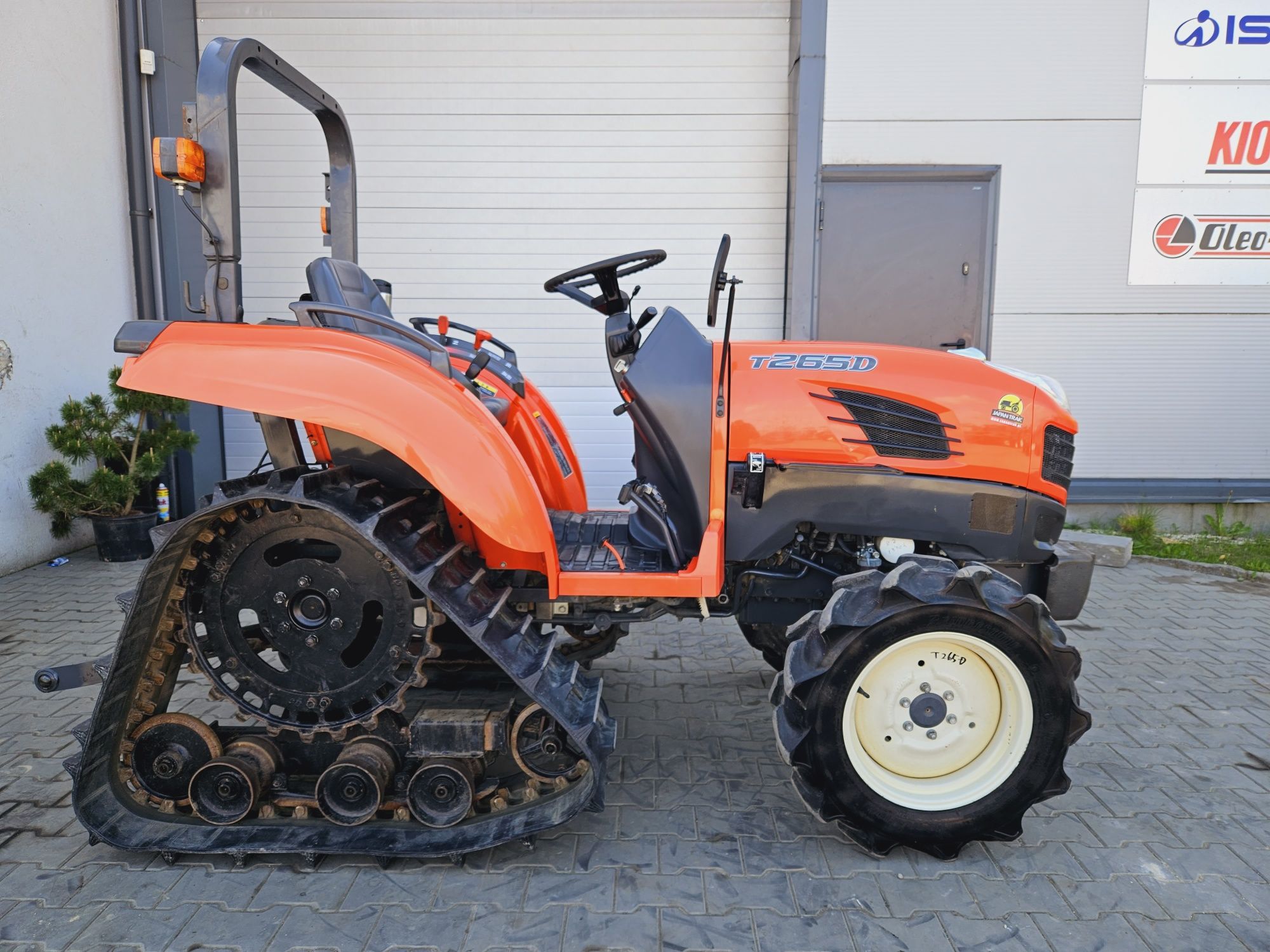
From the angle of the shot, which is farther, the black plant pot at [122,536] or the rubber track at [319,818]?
the black plant pot at [122,536]

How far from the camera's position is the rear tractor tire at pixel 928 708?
237 centimetres

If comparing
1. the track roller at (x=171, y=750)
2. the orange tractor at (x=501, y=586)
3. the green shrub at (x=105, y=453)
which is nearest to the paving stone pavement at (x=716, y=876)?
the orange tractor at (x=501, y=586)

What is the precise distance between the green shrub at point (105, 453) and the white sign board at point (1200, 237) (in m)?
7.00

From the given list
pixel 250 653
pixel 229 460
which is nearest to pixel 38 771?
pixel 250 653

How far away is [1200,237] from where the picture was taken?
20.6 feet

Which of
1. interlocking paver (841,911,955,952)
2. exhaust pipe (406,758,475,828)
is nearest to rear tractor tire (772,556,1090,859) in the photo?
interlocking paver (841,911,955,952)

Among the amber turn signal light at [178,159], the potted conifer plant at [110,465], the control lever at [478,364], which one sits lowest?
the potted conifer plant at [110,465]

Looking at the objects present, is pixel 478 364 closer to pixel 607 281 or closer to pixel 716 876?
pixel 607 281

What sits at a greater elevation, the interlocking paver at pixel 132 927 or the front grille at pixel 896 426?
the front grille at pixel 896 426

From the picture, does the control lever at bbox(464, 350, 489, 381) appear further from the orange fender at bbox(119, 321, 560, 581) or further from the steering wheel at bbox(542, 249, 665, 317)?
the steering wheel at bbox(542, 249, 665, 317)

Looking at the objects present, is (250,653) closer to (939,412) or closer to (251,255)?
(939,412)

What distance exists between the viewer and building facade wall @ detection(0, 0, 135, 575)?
5254mm

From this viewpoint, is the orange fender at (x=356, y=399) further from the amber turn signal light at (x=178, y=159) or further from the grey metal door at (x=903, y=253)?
the grey metal door at (x=903, y=253)

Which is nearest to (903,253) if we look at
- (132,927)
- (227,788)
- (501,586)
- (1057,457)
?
(1057,457)
